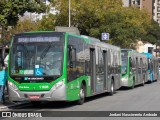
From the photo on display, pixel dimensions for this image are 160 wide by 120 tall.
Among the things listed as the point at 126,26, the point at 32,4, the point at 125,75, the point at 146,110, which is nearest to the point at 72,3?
the point at 126,26

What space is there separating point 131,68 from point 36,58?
1635 cm

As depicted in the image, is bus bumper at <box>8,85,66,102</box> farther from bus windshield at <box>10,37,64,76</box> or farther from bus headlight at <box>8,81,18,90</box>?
bus windshield at <box>10,37,64,76</box>

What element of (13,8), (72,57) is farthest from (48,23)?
(72,57)

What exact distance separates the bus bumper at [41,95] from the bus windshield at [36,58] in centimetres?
64

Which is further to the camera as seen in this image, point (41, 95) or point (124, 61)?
point (124, 61)

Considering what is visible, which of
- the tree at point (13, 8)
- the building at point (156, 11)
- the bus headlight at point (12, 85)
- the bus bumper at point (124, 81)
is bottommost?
the bus bumper at point (124, 81)

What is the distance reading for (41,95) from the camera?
1652cm

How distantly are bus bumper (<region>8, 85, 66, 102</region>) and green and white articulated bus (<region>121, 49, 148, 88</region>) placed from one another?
14.6m

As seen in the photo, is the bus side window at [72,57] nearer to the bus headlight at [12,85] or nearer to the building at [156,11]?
the bus headlight at [12,85]

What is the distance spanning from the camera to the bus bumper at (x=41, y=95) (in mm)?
16438

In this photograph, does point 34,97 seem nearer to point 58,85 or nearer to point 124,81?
point 58,85

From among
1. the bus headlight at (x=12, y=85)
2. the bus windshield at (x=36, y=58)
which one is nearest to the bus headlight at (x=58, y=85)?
the bus windshield at (x=36, y=58)

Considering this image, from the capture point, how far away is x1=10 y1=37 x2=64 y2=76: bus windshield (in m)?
16.6

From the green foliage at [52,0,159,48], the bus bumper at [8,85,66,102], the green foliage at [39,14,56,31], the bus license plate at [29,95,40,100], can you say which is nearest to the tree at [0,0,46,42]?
the bus bumper at [8,85,66,102]
